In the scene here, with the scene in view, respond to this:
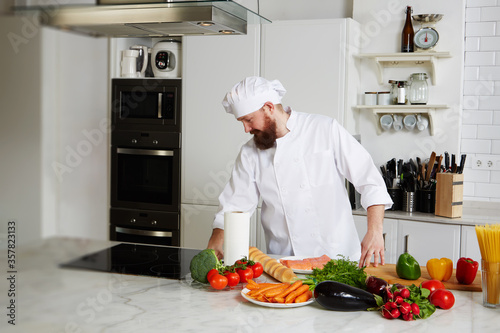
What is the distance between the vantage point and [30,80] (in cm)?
46

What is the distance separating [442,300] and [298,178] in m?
1.06

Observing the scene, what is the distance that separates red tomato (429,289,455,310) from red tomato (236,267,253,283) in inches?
23.9

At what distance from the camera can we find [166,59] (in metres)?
4.06

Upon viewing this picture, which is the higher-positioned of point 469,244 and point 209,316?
point 209,316

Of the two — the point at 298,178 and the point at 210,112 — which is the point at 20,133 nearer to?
the point at 298,178

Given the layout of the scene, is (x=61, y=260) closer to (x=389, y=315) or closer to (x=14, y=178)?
(x=14, y=178)

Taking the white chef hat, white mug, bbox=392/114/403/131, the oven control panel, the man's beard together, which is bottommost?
the oven control panel

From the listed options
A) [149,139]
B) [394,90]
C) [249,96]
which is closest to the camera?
[249,96]

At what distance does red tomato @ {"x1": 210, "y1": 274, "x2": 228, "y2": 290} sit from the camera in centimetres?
180

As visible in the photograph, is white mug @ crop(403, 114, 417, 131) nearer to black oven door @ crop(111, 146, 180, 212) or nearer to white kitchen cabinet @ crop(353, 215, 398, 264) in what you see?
white kitchen cabinet @ crop(353, 215, 398, 264)

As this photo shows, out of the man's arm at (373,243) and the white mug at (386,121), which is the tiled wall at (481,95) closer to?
the white mug at (386,121)

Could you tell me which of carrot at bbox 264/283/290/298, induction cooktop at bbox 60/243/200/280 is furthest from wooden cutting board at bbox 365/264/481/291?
induction cooktop at bbox 60/243/200/280

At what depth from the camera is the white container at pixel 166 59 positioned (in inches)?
160

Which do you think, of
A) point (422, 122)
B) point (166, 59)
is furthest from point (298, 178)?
point (166, 59)
